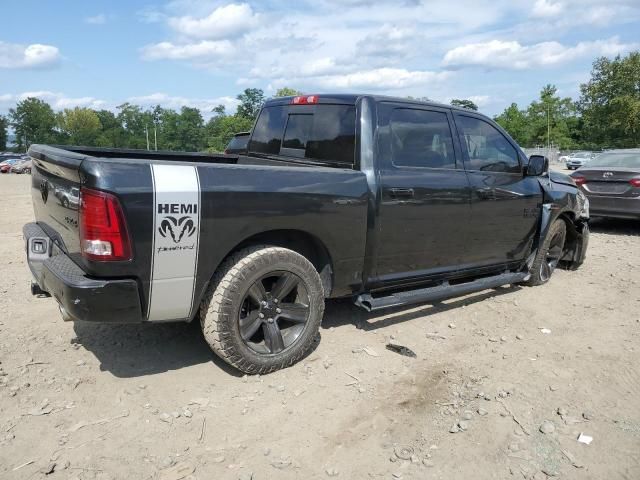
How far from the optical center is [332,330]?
4.46 metres

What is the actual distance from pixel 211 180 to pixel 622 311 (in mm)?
4267

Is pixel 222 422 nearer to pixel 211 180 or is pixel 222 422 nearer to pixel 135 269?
pixel 135 269

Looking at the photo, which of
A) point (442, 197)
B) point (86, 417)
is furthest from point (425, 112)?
point (86, 417)

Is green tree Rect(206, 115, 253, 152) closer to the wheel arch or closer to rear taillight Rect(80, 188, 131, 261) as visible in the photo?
the wheel arch

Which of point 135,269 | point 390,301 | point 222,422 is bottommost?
point 222,422

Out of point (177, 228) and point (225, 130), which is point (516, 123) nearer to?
point (225, 130)

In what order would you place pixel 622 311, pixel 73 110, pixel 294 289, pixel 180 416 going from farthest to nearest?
pixel 73 110 → pixel 622 311 → pixel 294 289 → pixel 180 416

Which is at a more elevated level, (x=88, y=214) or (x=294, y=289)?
(x=88, y=214)

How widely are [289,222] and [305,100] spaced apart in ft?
4.84

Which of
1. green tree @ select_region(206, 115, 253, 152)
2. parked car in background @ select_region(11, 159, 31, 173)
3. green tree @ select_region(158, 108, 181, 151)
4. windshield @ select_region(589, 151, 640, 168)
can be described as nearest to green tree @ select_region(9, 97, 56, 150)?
green tree @ select_region(158, 108, 181, 151)

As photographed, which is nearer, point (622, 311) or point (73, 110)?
point (622, 311)

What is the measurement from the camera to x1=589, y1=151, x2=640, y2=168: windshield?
9.77 m

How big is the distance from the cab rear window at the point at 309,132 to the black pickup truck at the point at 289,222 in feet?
0.05

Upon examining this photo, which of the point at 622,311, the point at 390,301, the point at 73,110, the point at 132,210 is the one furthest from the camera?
the point at 73,110
